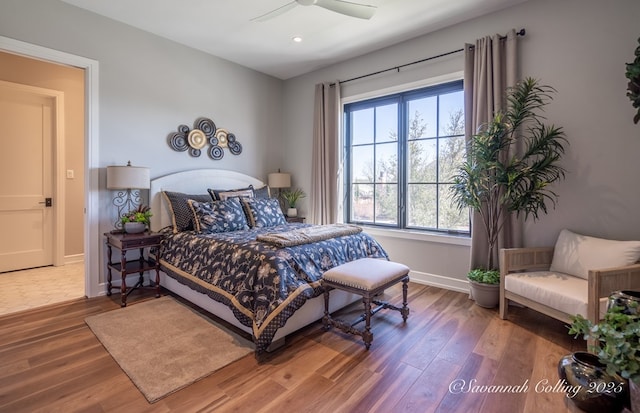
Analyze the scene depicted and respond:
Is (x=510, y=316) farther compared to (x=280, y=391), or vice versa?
(x=510, y=316)

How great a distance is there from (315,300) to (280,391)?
800 millimetres

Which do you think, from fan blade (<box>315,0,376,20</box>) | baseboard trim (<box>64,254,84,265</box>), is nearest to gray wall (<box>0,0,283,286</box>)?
baseboard trim (<box>64,254,84,265</box>)

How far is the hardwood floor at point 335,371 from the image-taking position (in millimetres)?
1698

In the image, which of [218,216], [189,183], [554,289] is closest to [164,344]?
[218,216]

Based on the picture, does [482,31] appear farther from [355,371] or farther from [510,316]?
[355,371]

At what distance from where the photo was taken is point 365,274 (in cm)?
235

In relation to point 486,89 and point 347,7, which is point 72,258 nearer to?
point 347,7

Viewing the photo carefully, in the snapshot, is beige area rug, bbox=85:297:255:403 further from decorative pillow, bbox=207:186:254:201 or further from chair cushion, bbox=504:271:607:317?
chair cushion, bbox=504:271:607:317

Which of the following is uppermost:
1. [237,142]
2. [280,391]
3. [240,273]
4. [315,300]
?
[237,142]

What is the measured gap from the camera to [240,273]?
240cm

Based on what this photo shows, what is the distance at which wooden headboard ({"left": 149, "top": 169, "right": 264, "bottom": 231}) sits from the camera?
364 centimetres

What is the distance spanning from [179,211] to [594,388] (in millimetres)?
3655

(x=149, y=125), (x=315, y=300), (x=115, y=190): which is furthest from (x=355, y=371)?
(x=149, y=125)

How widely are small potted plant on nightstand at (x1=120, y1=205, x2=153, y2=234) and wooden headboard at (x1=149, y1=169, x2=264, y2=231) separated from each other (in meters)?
0.27
